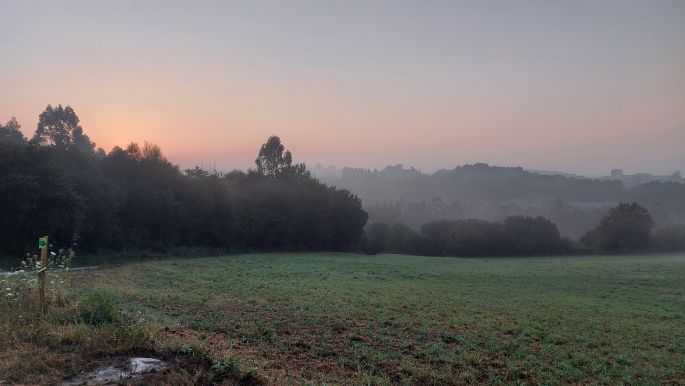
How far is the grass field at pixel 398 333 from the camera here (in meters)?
8.46

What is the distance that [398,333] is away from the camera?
12109mm

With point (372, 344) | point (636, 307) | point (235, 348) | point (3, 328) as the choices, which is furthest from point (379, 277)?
point (3, 328)

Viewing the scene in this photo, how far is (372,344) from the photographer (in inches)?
419

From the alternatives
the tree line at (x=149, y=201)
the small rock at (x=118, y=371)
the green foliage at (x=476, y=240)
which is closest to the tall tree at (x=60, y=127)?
the tree line at (x=149, y=201)

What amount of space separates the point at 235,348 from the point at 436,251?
75.3m

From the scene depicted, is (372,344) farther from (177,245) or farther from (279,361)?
(177,245)

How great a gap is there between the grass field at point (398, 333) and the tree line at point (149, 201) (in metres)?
13.2

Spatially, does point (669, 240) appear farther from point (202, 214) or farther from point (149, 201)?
point (149, 201)

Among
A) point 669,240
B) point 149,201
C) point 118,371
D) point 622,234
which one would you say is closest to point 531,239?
point 622,234

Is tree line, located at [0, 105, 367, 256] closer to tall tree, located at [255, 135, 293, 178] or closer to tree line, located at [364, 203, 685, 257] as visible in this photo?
tall tree, located at [255, 135, 293, 178]

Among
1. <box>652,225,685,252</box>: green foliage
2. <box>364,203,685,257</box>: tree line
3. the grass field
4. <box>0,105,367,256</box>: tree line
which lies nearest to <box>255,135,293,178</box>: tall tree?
<box>0,105,367,256</box>: tree line

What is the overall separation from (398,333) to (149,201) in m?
46.5

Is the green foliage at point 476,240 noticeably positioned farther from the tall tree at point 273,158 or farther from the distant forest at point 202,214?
the tall tree at point 273,158

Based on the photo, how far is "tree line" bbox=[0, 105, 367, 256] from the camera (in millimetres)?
35847
